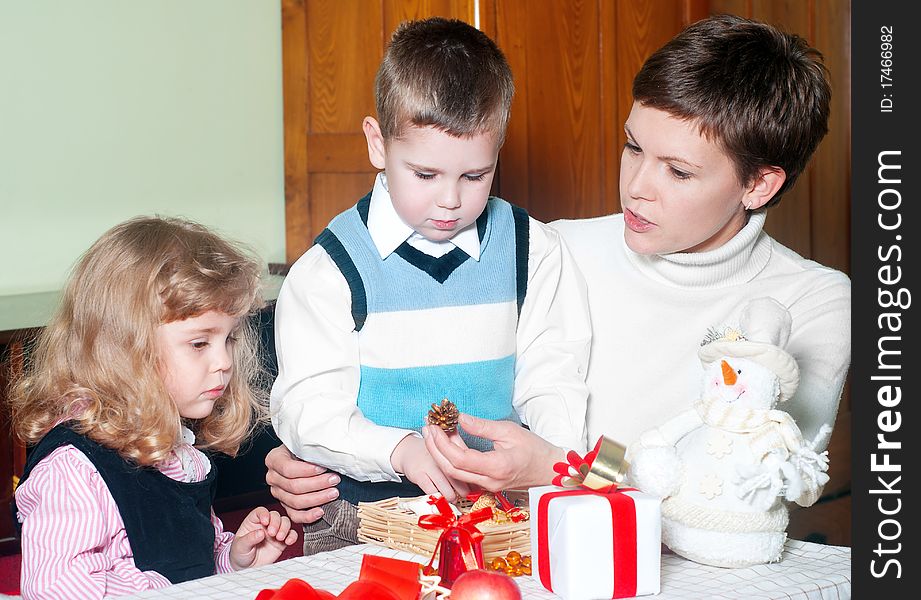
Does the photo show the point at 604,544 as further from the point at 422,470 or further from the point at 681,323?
the point at 681,323

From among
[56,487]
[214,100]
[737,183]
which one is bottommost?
[56,487]

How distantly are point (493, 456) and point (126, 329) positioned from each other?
523mm

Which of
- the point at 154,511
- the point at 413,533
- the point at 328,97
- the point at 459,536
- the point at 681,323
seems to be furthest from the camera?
the point at 328,97

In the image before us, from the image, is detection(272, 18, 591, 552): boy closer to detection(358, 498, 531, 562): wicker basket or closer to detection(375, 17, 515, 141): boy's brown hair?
detection(375, 17, 515, 141): boy's brown hair

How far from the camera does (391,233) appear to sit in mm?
1447

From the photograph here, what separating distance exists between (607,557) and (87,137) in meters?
2.17

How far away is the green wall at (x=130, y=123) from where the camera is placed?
2609 mm

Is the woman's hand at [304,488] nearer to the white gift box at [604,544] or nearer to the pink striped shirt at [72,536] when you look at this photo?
the pink striped shirt at [72,536]

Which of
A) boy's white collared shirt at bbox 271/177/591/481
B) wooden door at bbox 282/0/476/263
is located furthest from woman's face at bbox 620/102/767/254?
wooden door at bbox 282/0/476/263

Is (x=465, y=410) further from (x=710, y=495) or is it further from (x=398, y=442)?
(x=710, y=495)

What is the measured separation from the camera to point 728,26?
4.83 ft

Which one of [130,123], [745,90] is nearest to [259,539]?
[745,90]

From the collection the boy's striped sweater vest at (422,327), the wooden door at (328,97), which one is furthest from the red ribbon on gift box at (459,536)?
the wooden door at (328,97)

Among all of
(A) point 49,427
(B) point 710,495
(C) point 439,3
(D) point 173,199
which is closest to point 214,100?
(D) point 173,199
